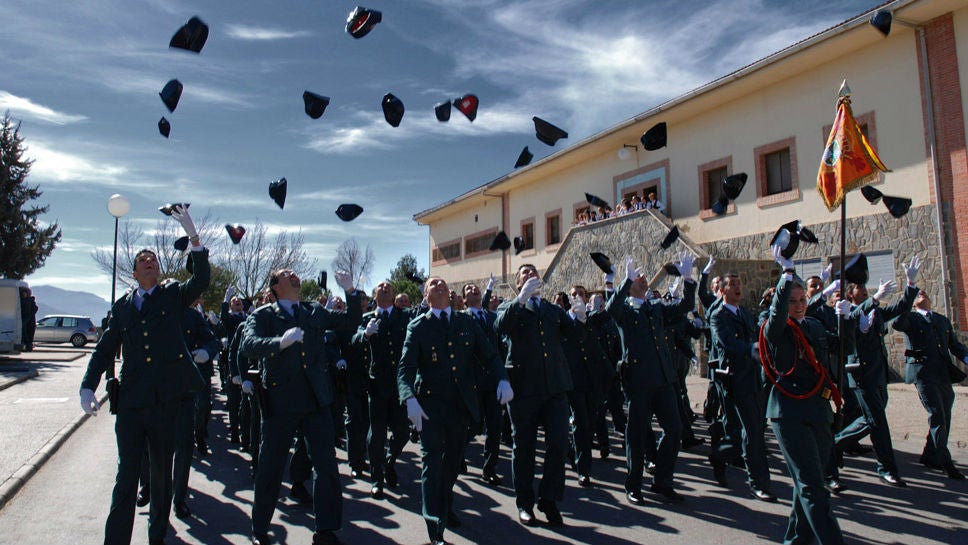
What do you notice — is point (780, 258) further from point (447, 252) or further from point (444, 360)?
point (447, 252)

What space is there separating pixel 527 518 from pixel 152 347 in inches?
117

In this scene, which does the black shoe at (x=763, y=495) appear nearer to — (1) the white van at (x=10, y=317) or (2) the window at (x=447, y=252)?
(1) the white van at (x=10, y=317)

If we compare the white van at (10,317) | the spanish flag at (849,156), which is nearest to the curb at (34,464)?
the spanish flag at (849,156)

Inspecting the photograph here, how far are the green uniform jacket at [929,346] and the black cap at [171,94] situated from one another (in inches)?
330

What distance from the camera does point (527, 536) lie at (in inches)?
192

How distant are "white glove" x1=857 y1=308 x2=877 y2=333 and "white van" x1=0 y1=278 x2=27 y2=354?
2164 cm

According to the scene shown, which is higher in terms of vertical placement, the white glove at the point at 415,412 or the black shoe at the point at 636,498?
the white glove at the point at 415,412

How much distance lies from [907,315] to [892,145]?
1059 centimetres

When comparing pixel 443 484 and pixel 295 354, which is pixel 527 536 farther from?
pixel 295 354

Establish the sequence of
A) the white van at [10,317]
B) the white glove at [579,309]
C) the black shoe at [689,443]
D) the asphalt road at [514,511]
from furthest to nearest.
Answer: the white van at [10,317] → the black shoe at [689,443] → the white glove at [579,309] → the asphalt road at [514,511]

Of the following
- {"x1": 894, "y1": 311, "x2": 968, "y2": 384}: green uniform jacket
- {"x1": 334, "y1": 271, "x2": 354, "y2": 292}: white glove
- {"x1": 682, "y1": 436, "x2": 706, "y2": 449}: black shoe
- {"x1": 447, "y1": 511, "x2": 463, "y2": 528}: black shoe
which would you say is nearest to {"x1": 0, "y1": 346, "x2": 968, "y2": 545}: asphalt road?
{"x1": 447, "y1": 511, "x2": 463, "y2": 528}: black shoe

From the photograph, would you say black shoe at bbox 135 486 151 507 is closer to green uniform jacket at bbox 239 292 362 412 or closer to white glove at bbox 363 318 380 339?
green uniform jacket at bbox 239 292 362 412

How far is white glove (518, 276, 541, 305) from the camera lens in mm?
5344

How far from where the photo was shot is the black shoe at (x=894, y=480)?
624cm
